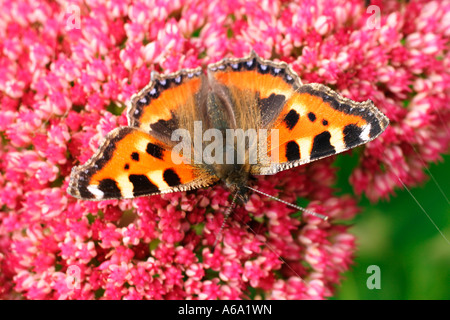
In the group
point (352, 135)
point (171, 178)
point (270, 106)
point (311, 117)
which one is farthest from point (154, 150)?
point (352, 135)

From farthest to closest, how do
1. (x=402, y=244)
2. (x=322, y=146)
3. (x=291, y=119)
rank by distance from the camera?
(x=402, y=244) → (x=291, y=119) → (x=322, y=146)

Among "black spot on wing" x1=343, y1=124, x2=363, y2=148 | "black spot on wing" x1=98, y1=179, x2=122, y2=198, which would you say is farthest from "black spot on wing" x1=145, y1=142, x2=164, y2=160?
"black spot on wing" x1=343, y1=124, x2=363, y2=148

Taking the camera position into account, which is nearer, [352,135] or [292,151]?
[352,135]

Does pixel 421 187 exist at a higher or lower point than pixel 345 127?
higher

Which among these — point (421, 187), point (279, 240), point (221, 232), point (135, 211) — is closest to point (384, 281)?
point (421, 187)

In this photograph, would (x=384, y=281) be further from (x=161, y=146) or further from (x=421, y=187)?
(x=161, y=146)

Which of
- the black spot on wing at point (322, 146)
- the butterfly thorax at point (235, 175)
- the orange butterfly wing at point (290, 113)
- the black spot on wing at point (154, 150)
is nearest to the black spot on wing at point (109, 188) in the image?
the black spot on wing at point (154, 150)

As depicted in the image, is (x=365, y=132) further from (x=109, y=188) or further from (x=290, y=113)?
(x=109, y=188)
